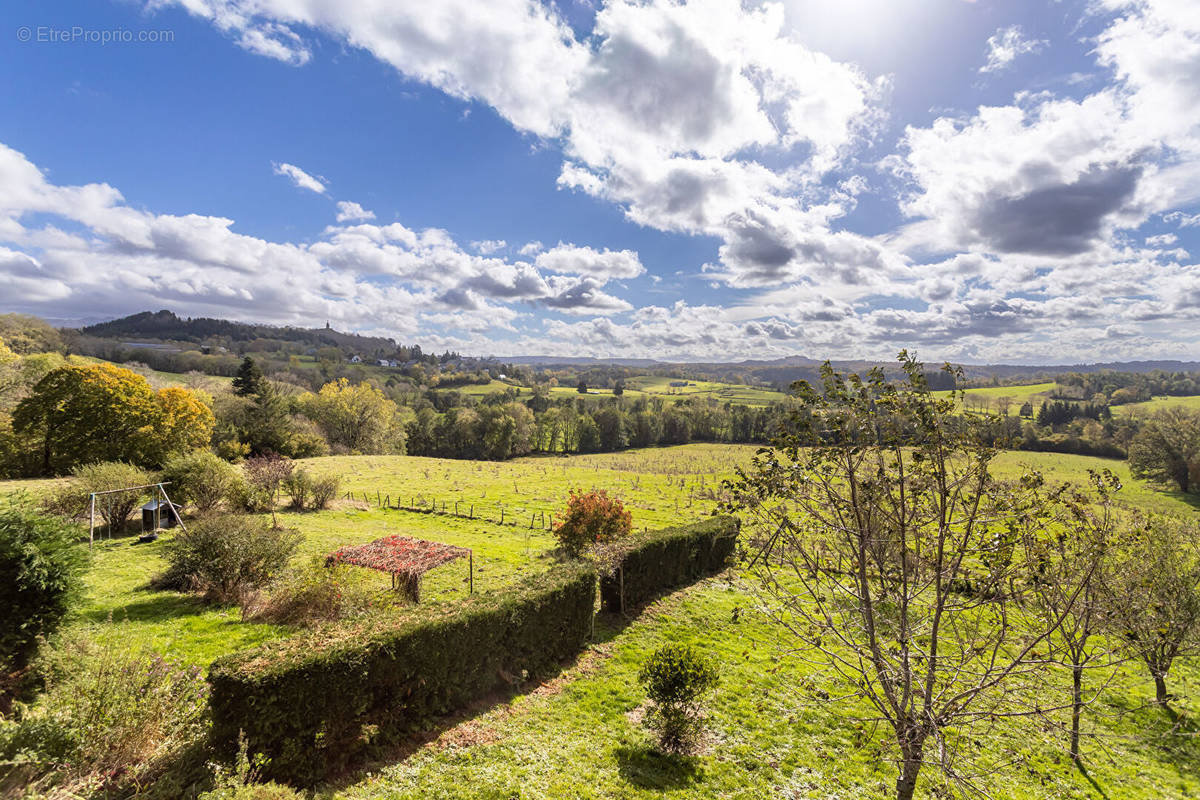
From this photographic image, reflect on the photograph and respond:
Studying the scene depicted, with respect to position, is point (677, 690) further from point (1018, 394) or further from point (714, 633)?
point (1018, 394)

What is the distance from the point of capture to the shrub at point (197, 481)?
22.0m

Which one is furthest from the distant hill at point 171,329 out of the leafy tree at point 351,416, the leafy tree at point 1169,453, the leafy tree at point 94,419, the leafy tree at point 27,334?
the leafy tree at point 1169,453

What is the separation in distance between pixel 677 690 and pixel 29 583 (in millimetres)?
12620

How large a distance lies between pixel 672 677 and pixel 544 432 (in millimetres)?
85242

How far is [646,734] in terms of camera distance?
1000 cm

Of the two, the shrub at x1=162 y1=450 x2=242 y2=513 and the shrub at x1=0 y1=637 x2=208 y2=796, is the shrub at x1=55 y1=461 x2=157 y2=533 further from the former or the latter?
the shrub at x1=0 y1=637 x2=208 y2=796

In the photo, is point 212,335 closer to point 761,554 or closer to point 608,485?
point 608,485

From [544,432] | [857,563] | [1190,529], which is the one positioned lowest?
[544,432]

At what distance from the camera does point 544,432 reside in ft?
308

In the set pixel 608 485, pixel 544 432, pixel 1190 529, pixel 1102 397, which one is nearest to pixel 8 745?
pixel 1190 529

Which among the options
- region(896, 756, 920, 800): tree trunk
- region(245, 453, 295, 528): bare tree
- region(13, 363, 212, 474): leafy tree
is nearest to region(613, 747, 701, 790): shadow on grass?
region(896, 756, 920, 800): tree trunk

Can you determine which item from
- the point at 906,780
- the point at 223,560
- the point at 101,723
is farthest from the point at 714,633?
the point at 223,560

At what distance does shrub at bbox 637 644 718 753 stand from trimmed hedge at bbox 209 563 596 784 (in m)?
3.52

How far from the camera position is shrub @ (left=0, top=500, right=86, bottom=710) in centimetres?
809
